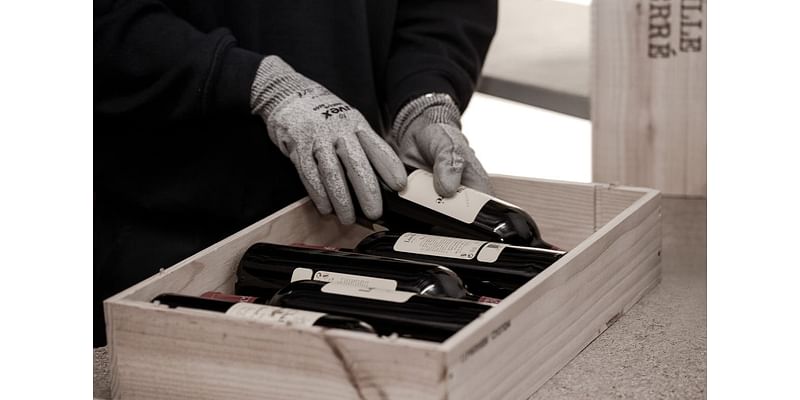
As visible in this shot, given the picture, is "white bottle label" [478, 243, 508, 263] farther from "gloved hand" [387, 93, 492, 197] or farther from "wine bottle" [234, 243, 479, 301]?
"gloved hand" [387, 93, 492, 197]

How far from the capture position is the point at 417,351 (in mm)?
878

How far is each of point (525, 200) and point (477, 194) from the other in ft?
0.71

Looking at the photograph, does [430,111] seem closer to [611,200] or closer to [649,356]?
[611,200]

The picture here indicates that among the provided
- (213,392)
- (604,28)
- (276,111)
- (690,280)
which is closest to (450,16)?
(604,28)

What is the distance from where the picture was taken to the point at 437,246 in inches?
50.6

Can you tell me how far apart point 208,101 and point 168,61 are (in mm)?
77

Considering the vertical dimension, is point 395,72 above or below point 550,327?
above

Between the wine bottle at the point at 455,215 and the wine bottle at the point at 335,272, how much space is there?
0.62 feet

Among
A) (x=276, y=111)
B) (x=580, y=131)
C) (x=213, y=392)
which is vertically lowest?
(x=580, y=131)

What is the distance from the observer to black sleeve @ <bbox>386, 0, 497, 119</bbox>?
1.69 meters

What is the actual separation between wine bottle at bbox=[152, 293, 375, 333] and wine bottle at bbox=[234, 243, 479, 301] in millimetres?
150

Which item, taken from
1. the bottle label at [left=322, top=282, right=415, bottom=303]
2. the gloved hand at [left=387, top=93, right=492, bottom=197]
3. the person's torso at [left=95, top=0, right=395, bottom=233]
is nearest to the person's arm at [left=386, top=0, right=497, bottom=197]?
the gloved hand at [left=387, top=93, right=492, bottom=197]

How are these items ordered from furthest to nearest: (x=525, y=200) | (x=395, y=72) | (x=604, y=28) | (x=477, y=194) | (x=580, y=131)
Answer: (x=580, y=131), (x=604, y=28), (x=395, y=72), (x=525, y=200), (x=477, y=194)

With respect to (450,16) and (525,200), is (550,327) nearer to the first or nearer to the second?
Answer: (525,200)
